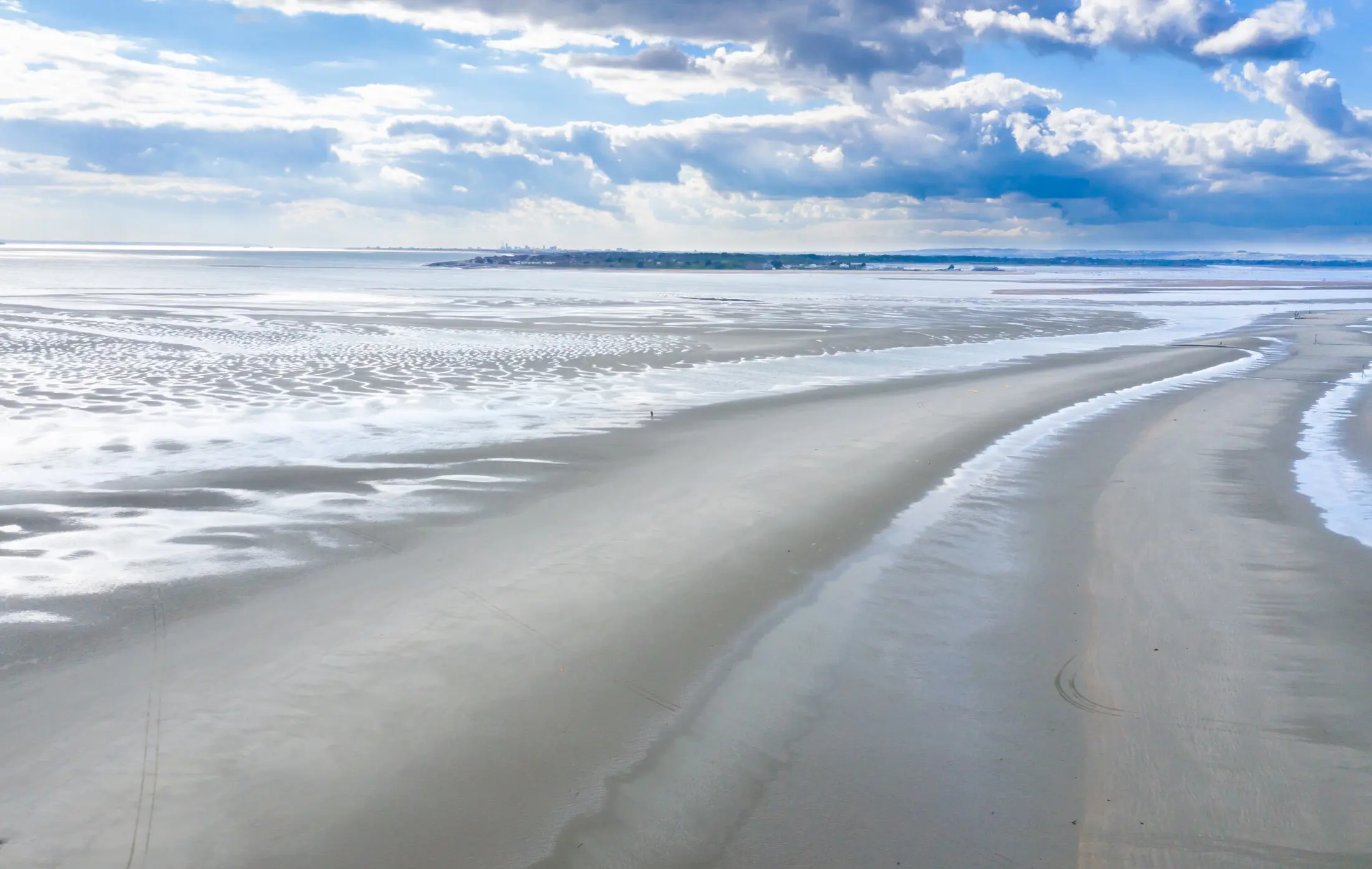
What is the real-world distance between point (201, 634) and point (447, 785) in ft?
9.15

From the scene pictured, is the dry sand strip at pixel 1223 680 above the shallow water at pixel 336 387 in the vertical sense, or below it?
below

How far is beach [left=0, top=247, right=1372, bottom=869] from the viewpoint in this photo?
4473mm

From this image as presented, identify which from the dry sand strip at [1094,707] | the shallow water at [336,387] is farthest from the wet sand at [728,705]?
the shallow water at [336,387]

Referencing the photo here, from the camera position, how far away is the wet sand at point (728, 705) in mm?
4457

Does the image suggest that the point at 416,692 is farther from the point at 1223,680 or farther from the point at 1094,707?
the point at 1223,680

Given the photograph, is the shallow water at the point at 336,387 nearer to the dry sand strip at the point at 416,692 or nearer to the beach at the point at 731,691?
the beach at the point at 731,691

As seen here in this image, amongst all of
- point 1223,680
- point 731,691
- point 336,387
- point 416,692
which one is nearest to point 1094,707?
point 1223,680

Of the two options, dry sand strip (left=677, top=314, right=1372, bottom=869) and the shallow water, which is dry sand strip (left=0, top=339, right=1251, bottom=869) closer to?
dry sand strip (left=677, top=314, right=1372, bottom=869)

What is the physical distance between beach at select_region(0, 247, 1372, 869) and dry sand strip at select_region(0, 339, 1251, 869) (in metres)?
0.02

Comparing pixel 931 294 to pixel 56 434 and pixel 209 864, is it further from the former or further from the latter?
pixel 209 864

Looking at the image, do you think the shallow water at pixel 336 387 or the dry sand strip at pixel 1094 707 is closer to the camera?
the dry sand strip at pixel 1094 707

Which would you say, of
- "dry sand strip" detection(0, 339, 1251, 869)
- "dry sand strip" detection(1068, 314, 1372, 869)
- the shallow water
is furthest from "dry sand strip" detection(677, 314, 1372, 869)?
the shallow water

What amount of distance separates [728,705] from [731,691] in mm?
196

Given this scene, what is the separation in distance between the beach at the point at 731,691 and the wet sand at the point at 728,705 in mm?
23
